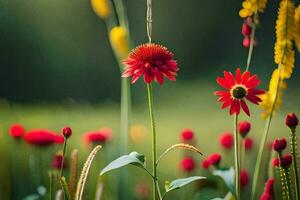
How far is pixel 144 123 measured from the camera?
6.18 feet

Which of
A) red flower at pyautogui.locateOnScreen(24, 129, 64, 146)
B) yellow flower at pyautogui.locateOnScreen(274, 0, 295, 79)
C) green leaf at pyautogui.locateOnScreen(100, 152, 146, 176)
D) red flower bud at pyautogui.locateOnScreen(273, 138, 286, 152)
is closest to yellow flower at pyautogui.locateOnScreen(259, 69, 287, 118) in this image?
yellow flower at pyautogui.locateOnScreen(274, 0, 295, 79)

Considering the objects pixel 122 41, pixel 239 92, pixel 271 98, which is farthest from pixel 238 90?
pixel 122 41

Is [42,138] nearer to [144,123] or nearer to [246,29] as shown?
[246,29]

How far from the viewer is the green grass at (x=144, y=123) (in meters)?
1.36

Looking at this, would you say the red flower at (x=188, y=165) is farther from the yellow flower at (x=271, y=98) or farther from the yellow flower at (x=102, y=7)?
the yellow flower at (x=102, y=7)

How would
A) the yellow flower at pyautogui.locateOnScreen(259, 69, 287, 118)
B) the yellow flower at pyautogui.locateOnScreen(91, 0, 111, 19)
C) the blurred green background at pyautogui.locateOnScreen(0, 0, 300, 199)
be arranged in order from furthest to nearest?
the blurred green background at pyautogui.locateOnScreen(0, 0, 300, 199) → the yellow flower at pyautogui.locateOnScreen(91, 0, 111, 19) → the yellow flower at pyautogui.locateOnScreen(259, 69, 287, 118)

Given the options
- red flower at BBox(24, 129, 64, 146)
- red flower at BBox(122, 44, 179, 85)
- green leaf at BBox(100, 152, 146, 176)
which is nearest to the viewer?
green leaf at BBox(100, 152, 146, 176)

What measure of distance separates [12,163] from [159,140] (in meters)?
0.52

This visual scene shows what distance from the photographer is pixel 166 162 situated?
1592 mm

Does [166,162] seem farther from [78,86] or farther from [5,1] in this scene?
[5,1]

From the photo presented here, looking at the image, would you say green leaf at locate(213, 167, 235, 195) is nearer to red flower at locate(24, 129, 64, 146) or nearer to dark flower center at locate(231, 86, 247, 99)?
dark flower center at locate(231, 86, 247, 99)

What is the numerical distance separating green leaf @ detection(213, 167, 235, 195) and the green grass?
0.31 metres

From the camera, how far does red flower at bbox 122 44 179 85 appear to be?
2.72 ft

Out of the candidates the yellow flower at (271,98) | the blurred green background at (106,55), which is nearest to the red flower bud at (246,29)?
the yellow flower at (271,98)
